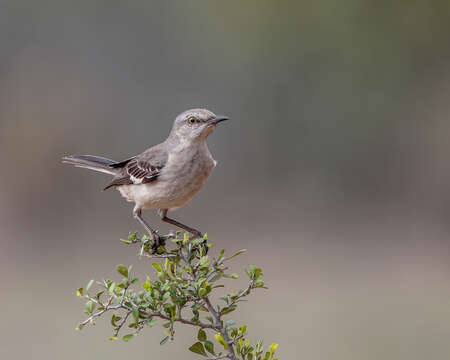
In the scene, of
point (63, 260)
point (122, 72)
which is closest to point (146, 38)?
point (122, 72)

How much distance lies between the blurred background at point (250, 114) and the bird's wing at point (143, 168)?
282 inches

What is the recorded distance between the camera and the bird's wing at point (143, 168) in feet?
14.1

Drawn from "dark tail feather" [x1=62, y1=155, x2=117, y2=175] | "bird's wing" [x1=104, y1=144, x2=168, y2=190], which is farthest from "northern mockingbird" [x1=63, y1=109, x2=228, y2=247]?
"dark tail feather" [x1=62, y1=155, x2=117, y2=175]

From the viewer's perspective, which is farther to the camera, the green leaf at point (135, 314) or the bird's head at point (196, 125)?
the bird's head at point (196, 125)

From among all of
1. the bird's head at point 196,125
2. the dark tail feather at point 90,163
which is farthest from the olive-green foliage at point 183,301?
the dark tail feather at point 90,163

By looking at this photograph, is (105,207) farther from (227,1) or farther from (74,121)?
(227,1)

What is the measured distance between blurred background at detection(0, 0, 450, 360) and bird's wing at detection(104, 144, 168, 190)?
716 centimetres

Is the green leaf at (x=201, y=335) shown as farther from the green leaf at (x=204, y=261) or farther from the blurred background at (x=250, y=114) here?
the blurred background at (x=250, y=114)

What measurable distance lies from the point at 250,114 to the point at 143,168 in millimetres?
8889

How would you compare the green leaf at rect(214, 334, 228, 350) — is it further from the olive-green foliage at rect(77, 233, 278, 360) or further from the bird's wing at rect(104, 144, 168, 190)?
the bird's wing at rect(104, 144, 168, 190)

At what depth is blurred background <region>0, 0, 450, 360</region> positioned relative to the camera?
12422 mm

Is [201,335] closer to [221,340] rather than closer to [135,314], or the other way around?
[221,340]

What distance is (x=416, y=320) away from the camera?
28.7ft

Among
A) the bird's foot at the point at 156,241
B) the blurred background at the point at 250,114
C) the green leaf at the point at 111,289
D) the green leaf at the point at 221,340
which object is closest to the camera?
the green leaf at the point at 221,340
